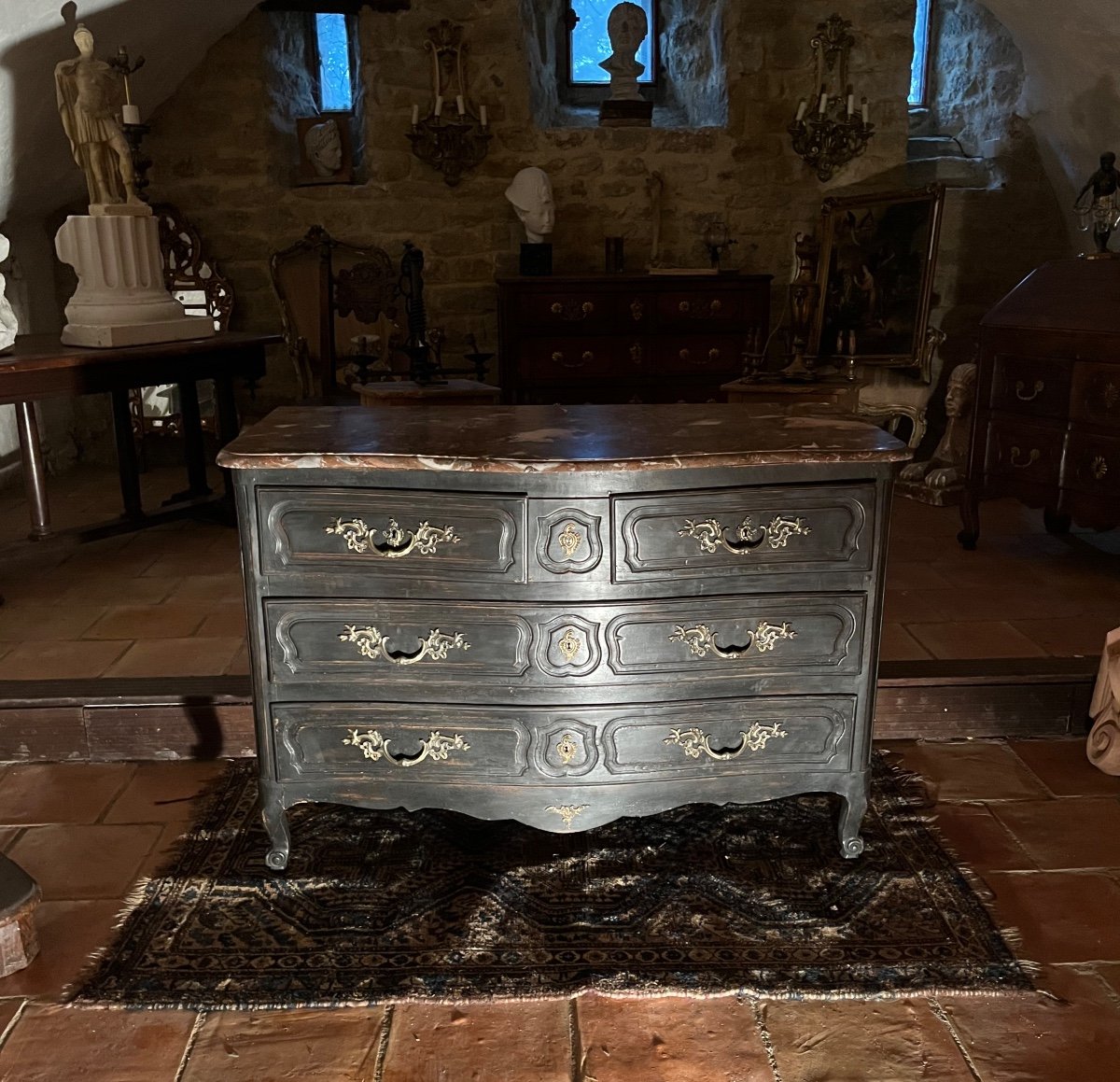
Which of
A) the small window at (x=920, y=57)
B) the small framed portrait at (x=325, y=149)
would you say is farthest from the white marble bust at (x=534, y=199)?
the small window at (x=920, y=57)

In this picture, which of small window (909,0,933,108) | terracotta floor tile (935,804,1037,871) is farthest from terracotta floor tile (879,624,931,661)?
small window (909,0,933,108)

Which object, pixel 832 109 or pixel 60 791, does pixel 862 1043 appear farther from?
pixel 832 109

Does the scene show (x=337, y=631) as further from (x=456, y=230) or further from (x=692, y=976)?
(x=456, y=230)

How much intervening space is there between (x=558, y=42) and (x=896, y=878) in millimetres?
5795

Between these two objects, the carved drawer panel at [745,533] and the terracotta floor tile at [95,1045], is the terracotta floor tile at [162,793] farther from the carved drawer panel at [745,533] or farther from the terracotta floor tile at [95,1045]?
the carved drawer panel at [745,533]

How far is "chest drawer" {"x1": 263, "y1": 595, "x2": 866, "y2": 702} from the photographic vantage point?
2.18m

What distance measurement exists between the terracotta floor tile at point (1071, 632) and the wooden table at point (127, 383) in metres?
3.29

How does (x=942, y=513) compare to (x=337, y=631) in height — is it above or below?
below

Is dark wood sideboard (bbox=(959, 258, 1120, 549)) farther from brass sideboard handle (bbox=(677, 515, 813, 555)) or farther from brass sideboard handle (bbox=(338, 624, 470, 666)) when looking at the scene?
brass sideboard handle (bbox=(338, 624, 470, 666))

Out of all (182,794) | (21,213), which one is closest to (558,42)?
(21,213)

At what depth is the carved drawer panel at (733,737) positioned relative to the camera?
7.43 ft

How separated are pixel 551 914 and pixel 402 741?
48 cm

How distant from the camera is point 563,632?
218cm

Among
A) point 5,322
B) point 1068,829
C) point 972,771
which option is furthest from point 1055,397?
point 5,322
